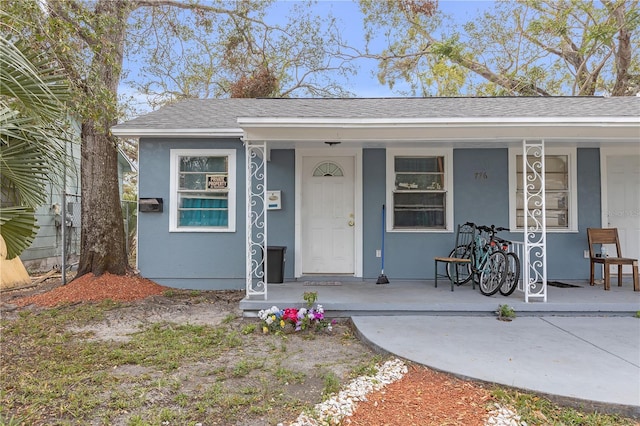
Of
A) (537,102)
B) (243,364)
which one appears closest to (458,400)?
(243,364)

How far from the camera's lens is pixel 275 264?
641 cm

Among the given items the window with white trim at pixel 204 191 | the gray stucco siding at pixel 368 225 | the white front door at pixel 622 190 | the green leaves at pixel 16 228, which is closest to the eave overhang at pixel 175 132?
the gray stucco siding at pixel 368 225

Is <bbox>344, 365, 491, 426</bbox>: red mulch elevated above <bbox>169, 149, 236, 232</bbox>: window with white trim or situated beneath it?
situated beneath

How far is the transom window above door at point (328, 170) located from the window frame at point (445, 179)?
822 mm

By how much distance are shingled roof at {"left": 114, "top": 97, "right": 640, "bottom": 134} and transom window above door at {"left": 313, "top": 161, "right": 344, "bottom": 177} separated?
936 mm

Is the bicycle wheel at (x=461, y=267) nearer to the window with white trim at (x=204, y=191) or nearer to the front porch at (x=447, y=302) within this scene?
the front porch at (x=447, y=302)

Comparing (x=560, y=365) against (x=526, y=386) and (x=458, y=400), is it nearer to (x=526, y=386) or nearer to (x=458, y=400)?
(x=526, y=386)

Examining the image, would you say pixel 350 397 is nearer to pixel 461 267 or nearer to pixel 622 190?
pixel 461 267

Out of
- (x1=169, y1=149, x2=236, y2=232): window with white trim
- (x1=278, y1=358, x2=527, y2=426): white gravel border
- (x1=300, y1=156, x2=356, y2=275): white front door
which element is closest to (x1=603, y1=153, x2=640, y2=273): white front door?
(x1=300, y1=156, x2=356, y2=275): white front door

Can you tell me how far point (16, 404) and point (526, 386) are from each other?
379 centimetres

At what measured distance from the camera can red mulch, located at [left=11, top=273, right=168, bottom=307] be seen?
620 cm

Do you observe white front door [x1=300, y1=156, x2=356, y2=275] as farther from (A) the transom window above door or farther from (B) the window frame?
(B) the window frame

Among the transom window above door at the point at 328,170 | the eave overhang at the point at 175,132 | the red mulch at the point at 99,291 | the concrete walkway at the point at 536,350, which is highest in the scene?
the eave overhang at the point at 175,132

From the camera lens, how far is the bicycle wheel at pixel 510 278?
5.21 metres
